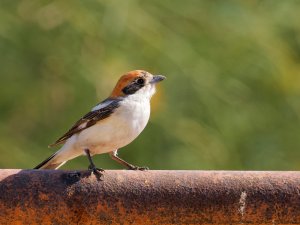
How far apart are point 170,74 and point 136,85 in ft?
9.46

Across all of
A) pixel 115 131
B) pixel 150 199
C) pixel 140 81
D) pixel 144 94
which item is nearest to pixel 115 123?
pixel 115 131

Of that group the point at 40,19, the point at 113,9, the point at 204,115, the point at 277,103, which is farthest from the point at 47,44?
the point at 277,103

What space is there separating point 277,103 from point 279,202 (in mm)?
6349

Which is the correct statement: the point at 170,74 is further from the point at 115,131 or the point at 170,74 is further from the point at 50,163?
the point at 115,131

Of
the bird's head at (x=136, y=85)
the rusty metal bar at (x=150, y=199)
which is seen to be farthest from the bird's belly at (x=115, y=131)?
the rusty metal bar at (x=150, y=199)

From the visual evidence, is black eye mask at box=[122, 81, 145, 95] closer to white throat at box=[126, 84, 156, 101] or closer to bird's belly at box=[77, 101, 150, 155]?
white throat at box=[126, 84, 156, 101]

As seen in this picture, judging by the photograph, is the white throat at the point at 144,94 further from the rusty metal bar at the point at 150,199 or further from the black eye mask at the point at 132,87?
the rusty metal bar at the point at 150,199

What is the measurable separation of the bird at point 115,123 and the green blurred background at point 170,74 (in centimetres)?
270

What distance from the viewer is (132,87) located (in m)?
6.59

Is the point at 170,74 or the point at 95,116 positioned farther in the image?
the point at 170,74

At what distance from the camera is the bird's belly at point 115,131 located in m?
6.05

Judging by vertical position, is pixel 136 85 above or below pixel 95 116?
above

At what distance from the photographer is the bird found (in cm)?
608

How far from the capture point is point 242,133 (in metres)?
10.1
